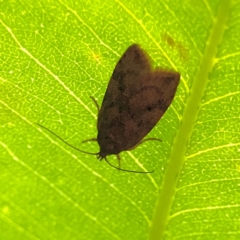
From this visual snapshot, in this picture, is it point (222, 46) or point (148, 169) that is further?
point (148, 169)

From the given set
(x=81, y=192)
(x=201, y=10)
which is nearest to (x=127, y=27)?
(x=201, y=10)

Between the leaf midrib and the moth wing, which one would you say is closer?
the leaf midrib

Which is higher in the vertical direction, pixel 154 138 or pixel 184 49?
pixel 184 49

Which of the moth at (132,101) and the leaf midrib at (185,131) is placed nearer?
the leaf midrib at (185,131)

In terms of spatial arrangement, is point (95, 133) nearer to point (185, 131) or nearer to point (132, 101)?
point (132, 101)

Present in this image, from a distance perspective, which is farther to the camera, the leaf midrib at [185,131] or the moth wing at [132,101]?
the moth wing at [132,101]

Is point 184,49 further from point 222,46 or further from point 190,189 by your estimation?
point 190,189
